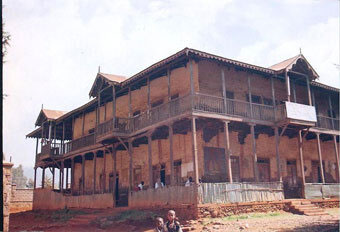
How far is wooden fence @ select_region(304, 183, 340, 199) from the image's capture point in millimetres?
20156

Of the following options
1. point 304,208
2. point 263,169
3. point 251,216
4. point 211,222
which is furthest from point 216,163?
point 211,222

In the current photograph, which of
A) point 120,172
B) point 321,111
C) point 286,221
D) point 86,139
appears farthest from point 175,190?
point 321,111

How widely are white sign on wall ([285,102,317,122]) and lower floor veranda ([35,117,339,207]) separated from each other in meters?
1.14

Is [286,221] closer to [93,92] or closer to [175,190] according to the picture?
→ [175,190]

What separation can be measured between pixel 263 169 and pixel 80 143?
1343 cm

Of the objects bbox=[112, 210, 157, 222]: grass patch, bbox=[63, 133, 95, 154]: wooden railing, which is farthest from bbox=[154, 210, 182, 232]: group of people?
bbox=[63, 133, 95, 154]: wooden railing

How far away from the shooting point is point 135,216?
17172 mm

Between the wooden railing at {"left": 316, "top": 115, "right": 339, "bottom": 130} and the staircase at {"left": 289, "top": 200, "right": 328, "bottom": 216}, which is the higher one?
Result: the wooden railing at {"left": 316, "top": 115, "right": 339, "bottom": 130}

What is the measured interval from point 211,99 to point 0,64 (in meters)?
13.8

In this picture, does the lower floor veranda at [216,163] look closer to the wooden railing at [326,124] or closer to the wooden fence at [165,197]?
the wooden fence at [165,197]

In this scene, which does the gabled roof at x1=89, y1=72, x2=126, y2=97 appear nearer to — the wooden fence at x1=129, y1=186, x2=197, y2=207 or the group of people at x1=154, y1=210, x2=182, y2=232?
the wooden fence at x1=129, y1=186, x2=197, y2=207

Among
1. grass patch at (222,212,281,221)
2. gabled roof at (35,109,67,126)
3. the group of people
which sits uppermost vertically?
gabled roof at (35,109,67,126)

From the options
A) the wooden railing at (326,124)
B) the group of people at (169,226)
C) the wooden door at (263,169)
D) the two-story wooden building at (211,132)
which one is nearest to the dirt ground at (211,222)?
the two-story wooden building at (211,132)

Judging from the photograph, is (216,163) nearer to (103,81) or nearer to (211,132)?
(211,132)
